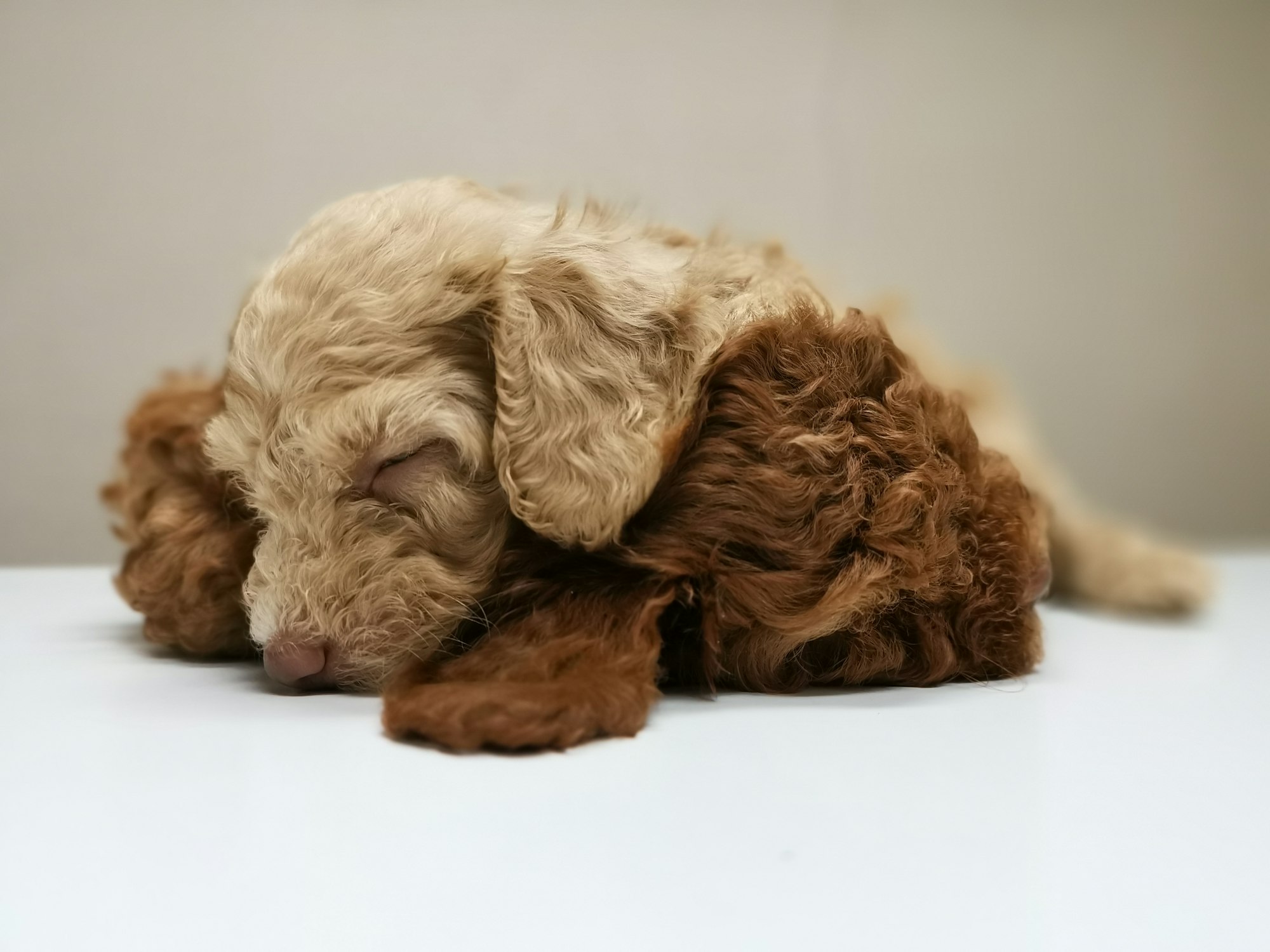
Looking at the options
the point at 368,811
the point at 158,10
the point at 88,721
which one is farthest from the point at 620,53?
the point at 368,811

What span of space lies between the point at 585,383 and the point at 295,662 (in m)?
0.60

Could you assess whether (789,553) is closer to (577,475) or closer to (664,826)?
(577,475)

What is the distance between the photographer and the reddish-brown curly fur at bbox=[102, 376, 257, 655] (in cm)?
204

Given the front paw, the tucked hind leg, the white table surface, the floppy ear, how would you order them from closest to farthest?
the white table surface, the front paw, the floppy ear, the tucked hind leg

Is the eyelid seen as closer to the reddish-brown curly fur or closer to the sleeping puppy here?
the sleeping puppy

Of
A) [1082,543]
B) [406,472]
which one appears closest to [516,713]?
[406,472]

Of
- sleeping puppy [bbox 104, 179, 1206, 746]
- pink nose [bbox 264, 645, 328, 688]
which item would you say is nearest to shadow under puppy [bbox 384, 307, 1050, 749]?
sleeping puppy [bbox 104, 179, 1206, 746]

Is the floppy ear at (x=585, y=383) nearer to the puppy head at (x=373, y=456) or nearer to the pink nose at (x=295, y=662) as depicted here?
the puppy head at (x=373, y=456)

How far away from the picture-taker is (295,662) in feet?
5.77

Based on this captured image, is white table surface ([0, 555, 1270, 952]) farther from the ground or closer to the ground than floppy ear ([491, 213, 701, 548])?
closer to the ground

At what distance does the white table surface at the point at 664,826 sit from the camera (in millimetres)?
1030

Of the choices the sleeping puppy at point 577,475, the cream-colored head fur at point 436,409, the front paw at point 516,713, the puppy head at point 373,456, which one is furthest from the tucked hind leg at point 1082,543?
the front paw at point 516,713

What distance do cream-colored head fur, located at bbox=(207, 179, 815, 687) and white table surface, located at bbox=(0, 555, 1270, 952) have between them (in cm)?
17

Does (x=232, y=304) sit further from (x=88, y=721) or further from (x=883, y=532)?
(x=883, y=532)
